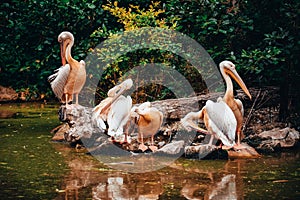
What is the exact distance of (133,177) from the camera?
624cm

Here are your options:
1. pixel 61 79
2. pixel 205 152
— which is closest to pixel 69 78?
pixel 61 79

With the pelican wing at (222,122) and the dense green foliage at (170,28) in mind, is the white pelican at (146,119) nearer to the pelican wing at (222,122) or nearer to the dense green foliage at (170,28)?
the pelican wing at (222,122)

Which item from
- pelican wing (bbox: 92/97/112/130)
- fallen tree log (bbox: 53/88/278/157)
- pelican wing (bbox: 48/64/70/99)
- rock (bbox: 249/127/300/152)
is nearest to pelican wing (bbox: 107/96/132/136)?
pelican wing (bbox: 92/97/112/130)

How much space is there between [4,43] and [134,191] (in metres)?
7.47

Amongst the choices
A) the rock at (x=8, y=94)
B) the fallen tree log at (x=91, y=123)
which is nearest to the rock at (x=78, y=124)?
the fallen tree log at (x=91, y=123)

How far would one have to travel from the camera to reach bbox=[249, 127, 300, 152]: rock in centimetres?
758

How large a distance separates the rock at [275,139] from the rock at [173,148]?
2.93 feet

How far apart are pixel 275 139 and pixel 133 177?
7.24 feet

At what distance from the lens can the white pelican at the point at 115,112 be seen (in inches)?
284

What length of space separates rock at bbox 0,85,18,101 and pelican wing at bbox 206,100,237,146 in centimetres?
592

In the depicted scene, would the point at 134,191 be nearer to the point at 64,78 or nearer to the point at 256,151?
the point at 256,151

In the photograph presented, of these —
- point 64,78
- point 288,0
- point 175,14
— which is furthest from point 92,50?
point 288,0

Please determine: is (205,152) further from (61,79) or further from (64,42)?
(64,42)

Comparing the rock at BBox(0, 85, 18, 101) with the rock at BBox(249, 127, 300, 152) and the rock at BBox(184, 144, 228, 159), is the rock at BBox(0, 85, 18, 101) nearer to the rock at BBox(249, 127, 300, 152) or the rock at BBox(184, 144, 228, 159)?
the rock at BBox(249, 127, 300, 152)
